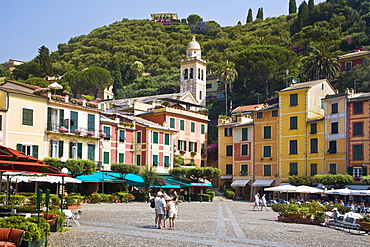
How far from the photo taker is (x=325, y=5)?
11725 cm

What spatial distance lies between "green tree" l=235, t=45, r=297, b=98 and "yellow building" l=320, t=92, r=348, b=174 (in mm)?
31967

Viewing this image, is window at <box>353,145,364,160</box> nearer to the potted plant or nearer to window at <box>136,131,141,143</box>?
window at <box>136,131,141,143</box>

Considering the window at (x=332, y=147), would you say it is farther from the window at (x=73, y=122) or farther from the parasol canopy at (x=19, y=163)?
the parasol canopy at (x=19, y=163)

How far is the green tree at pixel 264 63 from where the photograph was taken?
285ft

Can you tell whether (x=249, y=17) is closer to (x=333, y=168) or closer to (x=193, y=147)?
(x=193, y=147)

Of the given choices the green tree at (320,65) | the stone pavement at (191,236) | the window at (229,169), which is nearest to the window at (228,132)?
the window at (229,169)

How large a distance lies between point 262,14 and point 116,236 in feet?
533

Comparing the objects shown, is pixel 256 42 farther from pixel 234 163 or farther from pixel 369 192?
pixel 369 192

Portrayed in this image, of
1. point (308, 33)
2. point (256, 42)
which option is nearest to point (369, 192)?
point (308, 33)

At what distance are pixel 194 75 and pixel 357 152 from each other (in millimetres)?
51839

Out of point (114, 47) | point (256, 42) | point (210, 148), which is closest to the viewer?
point (210, 148)

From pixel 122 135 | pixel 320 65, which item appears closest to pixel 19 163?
pixel 122 135

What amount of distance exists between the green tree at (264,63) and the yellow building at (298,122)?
27278 mm

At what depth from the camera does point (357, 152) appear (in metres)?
51.7
